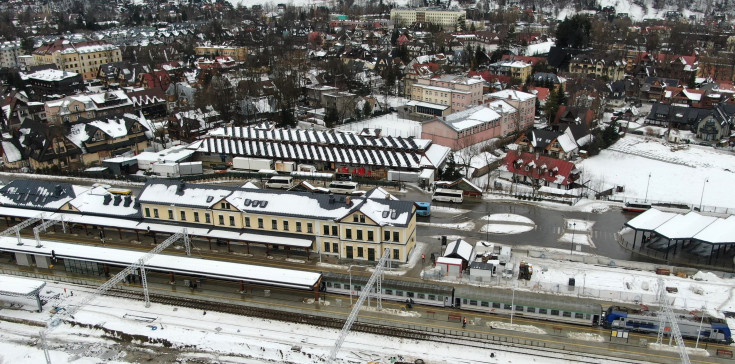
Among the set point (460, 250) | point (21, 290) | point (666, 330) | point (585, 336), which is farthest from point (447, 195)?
point (21, 290)

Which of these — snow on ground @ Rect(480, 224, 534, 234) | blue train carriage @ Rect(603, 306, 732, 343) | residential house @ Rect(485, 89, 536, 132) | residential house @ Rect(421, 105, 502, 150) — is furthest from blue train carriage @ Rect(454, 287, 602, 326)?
residential house @ Rect(485, 89, 536, 132)

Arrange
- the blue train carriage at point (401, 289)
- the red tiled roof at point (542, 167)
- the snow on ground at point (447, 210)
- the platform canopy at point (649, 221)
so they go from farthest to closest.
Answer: the red tiled roof at point (542, 167)
the snow on ground at point (447, 210)
the platform canopy at point (649, 221)
the blue train carriage at point (401, 289)

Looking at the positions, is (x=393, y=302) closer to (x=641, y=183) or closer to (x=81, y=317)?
(x=81, y=317)

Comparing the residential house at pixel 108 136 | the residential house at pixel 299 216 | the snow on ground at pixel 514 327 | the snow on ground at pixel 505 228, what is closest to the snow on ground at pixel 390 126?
the residential house at pixel 108 136

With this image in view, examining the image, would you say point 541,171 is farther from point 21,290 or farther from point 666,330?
point 21,290

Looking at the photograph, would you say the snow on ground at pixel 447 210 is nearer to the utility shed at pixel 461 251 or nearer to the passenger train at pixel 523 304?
the utility shed at pixel 461 251

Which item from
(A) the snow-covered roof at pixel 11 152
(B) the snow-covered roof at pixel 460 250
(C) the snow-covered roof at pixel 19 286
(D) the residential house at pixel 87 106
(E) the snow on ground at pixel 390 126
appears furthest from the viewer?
(D) the residential house at pixel 87 106
